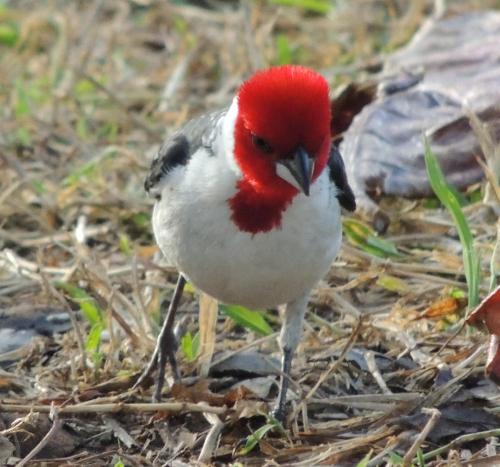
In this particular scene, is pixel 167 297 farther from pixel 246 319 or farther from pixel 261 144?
pixel 261 144

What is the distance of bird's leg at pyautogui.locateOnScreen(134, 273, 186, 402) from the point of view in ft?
14.5

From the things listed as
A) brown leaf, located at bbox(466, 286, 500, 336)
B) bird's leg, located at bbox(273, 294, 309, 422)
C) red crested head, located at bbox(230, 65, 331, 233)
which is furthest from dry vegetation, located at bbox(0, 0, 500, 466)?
red crested head, located at bbox(230, 65, 331, 233)

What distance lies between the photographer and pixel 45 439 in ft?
12.8

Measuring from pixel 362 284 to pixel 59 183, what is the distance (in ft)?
6.04

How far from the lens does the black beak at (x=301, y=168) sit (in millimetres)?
3764

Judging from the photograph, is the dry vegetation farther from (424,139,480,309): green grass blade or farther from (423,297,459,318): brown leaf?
(424,139,480,309): green grass blade

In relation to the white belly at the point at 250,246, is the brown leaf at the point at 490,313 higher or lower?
lower

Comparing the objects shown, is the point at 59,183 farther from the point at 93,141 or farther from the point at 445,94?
the point at 445,94

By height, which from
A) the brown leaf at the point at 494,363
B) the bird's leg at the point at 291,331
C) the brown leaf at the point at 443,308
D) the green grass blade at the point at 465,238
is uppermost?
the green grass blade at the point at 465,238

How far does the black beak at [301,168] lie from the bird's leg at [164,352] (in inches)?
38.2

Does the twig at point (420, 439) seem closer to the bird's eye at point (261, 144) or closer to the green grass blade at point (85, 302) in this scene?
the bird's eye at point (261, 144)

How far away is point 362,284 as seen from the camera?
5164 millimetres

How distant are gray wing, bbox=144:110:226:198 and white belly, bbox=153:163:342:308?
16cm

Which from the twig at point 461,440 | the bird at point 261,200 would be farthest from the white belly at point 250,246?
the twig at point 461,440
